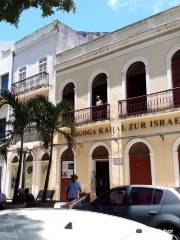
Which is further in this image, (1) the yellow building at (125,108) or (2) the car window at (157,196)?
(1) the yellow building at (125,108)

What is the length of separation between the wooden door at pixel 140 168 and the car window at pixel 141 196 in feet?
26.3

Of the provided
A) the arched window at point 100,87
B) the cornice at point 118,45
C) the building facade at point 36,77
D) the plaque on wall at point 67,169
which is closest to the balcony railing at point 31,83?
the building facade at point 36,77

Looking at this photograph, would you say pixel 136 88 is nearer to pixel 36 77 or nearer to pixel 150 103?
pixel 150 103

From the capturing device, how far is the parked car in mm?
7277

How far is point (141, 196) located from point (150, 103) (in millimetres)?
8868

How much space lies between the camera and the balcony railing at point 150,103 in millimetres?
15766

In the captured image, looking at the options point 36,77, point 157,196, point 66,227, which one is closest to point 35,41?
point 36,77

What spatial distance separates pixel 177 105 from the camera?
51.2 ft

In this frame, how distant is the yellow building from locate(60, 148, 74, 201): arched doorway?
6 centimetres

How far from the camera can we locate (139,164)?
54.6 feet

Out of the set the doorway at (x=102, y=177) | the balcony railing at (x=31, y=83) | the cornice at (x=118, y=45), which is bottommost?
the doorway at (x=102, y=177)

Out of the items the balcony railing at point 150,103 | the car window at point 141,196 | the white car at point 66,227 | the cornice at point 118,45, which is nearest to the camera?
the white car at point 66,227

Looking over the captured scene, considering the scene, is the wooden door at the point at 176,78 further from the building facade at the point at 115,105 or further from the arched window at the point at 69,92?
the arched window at the point at 69,92

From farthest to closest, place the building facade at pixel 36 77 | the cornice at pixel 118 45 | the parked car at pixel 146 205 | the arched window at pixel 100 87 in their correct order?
the building facade at pixel 36 77 < the arched window at pixel 100 87 < the cornice at pixel 118 45 < the parked car at pixel 146 205
